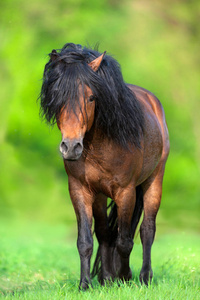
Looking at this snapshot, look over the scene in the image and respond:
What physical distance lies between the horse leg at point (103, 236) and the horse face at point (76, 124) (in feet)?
4.24

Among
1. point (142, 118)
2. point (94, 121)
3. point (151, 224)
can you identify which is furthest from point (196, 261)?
point (94, 121)

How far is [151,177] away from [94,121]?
158 cm

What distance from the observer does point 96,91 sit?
5.66 m

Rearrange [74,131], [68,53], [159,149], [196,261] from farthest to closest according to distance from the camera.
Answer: [196,261] < [159,149] < [68,53] < [74,131]

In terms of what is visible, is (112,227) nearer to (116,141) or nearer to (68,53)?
(116,141)

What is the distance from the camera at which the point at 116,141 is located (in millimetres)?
6137

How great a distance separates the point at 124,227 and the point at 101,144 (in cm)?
93

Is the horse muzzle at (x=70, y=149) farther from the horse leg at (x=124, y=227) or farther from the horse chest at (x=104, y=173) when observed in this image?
the horse leg at (x=124, y=227)

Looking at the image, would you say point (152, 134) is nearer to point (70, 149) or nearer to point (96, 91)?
point (96, 91)

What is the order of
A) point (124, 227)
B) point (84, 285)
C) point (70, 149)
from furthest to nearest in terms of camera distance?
point (124, 227) → point (84, 285) → point (70, 149)

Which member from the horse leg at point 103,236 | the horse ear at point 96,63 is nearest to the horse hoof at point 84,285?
the horse leg at point 103,236

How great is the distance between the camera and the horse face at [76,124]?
17.5 ft

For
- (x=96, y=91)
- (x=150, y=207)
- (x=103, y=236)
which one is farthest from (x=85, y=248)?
(x=96, y=91)

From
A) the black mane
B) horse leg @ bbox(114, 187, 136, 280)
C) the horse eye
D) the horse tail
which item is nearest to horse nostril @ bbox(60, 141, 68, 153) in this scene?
the black mane
